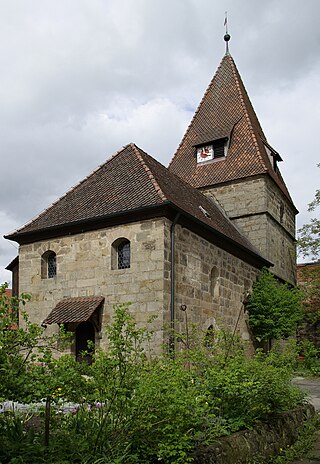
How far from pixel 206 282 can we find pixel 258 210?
731 cm

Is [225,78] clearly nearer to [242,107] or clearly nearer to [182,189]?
[242,107]

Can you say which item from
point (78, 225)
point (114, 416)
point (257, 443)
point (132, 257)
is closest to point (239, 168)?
point (78, 225)

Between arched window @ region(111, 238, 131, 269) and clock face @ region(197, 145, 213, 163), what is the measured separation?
34.1ft

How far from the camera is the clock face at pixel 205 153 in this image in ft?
74.4

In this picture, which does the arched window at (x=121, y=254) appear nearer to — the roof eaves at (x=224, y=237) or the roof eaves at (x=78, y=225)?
the roof eaves at (x=78, y=225)

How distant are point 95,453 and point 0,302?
152cm

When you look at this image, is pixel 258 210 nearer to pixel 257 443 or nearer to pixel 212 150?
pixel 212 150

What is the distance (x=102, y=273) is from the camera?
44.0ft

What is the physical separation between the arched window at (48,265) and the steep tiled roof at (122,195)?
79cm

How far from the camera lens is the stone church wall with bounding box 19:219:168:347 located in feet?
41.0

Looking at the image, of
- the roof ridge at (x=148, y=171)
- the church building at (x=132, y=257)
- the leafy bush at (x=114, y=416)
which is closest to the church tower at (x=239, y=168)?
the church building at (x=132, y=257)

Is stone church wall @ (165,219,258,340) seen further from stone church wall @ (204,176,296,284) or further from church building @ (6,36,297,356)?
stone church wall @ (204,176,296,284)

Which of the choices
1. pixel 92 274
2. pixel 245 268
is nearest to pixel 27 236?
pixel 92 274

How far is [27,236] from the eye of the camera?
50.1ft
